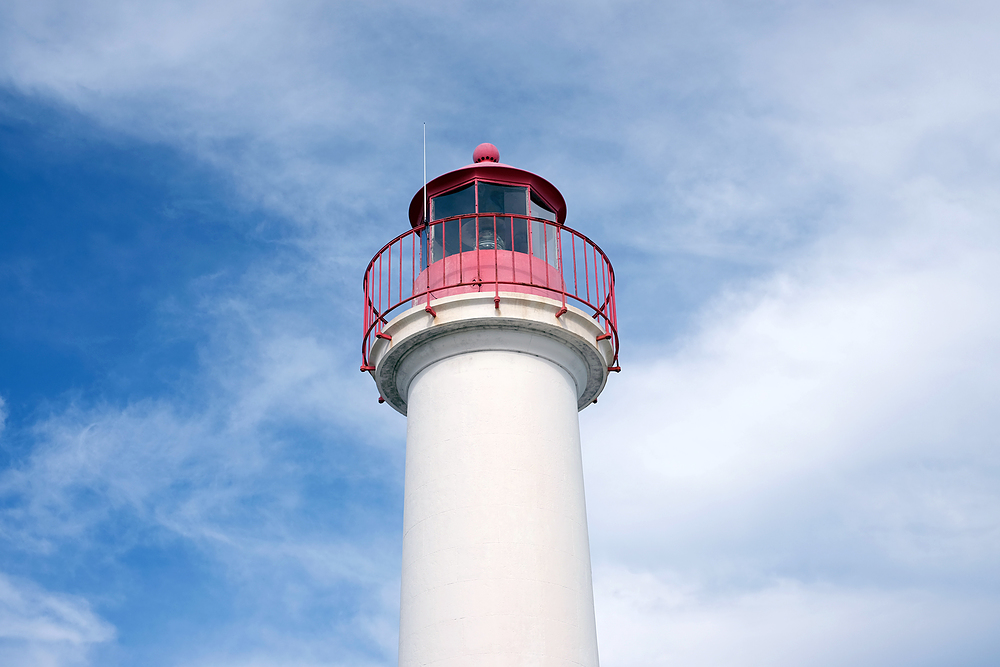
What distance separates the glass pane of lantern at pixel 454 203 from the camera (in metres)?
11.7

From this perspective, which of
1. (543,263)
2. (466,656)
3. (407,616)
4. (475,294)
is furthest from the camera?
(543,263)

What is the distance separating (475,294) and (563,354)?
1.24 metres

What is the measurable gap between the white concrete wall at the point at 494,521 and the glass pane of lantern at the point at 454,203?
2088 mm

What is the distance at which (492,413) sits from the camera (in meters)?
10.2

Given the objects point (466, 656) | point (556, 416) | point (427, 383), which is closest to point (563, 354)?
point (556, 416)

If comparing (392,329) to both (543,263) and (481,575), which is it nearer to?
(543,263)

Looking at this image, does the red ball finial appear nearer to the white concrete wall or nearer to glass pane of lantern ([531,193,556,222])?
glass pane of lantern ([531,193,556,222])

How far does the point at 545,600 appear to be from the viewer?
30.6ft

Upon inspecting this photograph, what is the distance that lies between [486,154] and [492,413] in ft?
11.2

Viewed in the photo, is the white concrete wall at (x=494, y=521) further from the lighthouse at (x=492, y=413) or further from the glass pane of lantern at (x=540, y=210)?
the glass pane of lantern at (x=540, y=210)

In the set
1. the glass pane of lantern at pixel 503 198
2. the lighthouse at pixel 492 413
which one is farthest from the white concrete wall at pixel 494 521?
the glass pane of lantern at pixel 503 198

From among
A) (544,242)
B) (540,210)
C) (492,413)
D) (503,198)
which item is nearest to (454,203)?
(503,198)

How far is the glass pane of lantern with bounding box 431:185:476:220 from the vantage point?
11.7m

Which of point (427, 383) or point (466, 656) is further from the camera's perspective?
point (427, 383)
